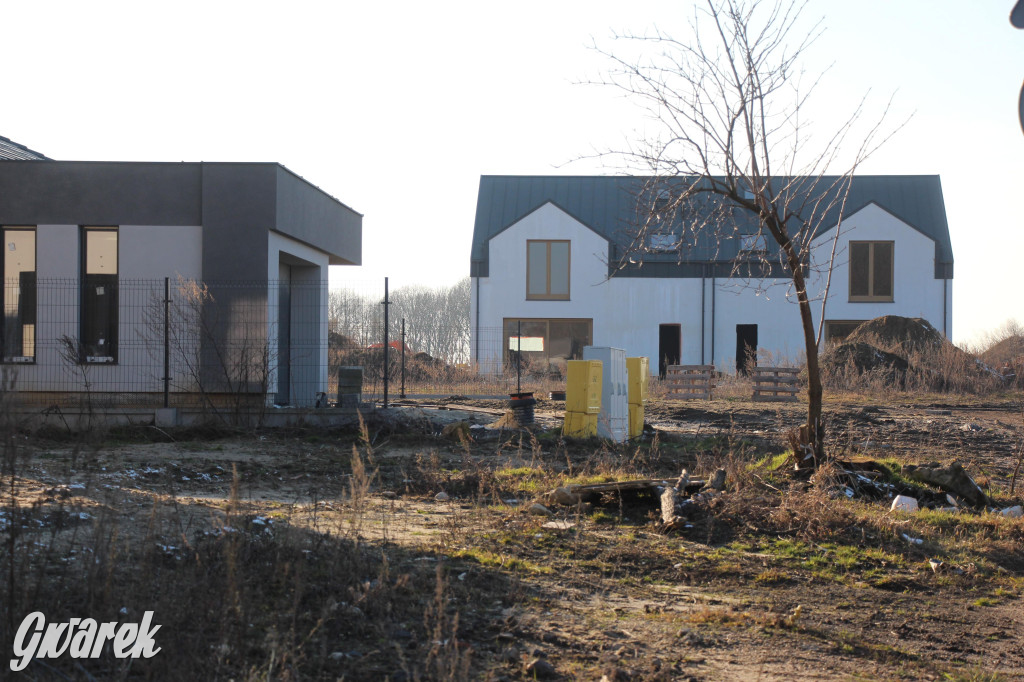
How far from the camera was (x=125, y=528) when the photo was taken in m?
5.72

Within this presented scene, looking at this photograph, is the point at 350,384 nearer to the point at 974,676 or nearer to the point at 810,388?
the point at 810,388

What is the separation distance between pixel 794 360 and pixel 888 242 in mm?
6359

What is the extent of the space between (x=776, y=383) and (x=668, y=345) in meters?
8.82

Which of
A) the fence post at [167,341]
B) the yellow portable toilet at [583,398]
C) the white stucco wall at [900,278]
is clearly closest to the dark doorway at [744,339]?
the white stucco wall at [900,278]

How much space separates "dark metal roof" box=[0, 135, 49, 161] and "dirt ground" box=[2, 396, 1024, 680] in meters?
8.18

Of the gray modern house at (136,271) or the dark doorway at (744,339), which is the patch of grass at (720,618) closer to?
the gray modern house at (136,271)

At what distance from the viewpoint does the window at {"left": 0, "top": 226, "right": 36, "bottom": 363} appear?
1473cm

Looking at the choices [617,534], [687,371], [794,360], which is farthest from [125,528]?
[794,360]

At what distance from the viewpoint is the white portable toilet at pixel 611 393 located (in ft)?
42.2

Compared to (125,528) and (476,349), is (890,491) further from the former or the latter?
(476,349)

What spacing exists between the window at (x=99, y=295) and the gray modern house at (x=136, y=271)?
18 millimetres

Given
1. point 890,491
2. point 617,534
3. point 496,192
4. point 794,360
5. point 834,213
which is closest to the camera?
point 617,534

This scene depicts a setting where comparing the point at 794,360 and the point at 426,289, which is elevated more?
the point at 426,289

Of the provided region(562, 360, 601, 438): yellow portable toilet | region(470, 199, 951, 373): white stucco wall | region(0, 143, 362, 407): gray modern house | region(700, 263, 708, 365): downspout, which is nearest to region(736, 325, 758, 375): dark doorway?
region(470, 199, 951, 373): white stucco wall
